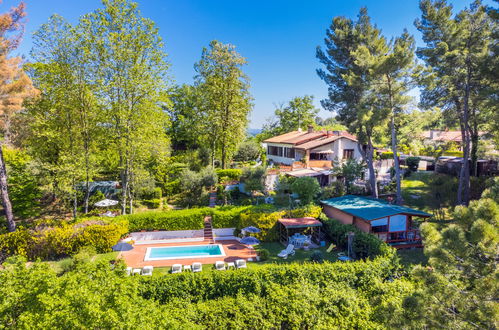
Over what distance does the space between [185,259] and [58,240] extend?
336 inches

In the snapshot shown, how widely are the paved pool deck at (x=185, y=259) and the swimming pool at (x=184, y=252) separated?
1.44 ft

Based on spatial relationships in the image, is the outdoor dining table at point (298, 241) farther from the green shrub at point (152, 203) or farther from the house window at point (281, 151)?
the house window at point (281, 151)

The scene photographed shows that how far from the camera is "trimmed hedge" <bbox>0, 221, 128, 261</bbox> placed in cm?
1789

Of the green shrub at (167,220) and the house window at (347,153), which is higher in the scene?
the house window at (347,153)

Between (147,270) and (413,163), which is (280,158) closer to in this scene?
(413,163)

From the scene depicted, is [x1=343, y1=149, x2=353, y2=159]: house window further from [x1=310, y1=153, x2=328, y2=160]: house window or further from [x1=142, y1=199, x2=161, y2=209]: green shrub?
[x1=142, y1=199, x2=161, y2=209]: green shrub

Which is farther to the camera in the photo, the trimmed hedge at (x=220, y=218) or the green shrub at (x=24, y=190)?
the green shrub at (x=24, y=190)

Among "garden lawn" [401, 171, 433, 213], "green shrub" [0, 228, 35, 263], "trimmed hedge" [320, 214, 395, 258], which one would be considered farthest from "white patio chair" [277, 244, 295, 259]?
"green shrub" [0, 228, 35, 263]

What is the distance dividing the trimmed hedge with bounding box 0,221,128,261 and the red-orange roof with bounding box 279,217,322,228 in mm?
12686

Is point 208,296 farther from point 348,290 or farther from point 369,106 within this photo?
point 369,106

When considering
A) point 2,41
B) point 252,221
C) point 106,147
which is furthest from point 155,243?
point 2,41

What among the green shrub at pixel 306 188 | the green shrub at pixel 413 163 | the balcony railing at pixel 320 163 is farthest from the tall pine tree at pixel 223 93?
the green shrub at pixel 413 163

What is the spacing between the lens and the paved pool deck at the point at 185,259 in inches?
708

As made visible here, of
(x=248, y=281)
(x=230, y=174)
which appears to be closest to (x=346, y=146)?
(x=230, y=174)
